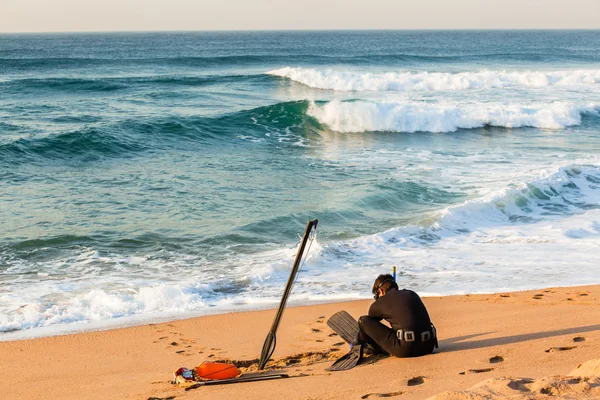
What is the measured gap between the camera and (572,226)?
12.3 metres

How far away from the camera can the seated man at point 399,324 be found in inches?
229

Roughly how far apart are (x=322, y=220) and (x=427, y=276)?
3.26 m

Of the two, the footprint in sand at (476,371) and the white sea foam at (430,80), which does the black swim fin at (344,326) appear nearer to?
the footprint in sand at (476,371)

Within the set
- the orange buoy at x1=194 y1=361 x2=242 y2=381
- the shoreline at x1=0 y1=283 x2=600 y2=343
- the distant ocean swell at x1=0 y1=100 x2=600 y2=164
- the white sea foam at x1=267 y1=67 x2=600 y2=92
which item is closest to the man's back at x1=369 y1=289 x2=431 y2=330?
the orange buoy at x1=194 y1=361 x2=242 y2=381

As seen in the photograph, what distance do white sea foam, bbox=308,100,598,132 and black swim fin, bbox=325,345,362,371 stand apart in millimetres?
19555

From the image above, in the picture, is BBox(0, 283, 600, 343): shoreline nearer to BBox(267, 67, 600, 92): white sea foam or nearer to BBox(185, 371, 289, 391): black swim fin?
BBox(185, 371, 289, 391): black swim fin

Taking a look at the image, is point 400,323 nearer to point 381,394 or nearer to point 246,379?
point 381,394

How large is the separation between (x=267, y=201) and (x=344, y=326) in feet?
24.6

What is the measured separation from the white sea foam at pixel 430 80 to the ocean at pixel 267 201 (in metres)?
9.53

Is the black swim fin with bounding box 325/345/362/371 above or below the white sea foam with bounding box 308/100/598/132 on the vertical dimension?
below

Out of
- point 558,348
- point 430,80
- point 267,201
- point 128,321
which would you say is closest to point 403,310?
point 558,348

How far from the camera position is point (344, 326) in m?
6.49

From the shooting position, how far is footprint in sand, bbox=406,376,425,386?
17.1 feet

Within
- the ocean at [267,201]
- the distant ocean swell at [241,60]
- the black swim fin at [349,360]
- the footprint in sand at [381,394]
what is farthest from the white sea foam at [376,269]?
the distant ocean swell at [241,60]
